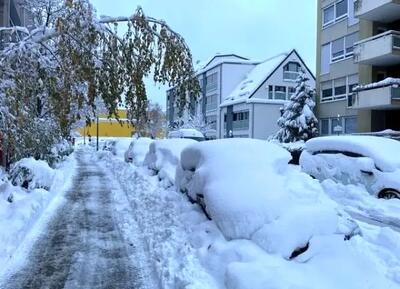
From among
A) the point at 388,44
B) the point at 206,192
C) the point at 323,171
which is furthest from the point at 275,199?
the point at 388,44

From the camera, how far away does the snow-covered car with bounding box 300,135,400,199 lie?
11438 millimetres

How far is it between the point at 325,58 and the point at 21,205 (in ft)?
90.8

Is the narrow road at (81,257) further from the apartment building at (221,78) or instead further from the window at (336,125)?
the apartment building at (221,78)

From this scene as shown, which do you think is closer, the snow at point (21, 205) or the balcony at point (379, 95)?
the snow at point (21, 205)

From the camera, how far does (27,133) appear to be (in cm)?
1021

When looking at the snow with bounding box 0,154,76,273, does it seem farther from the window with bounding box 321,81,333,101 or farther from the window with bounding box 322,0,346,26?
the window with bounding box 322,0,346,26

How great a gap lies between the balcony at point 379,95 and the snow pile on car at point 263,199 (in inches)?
769

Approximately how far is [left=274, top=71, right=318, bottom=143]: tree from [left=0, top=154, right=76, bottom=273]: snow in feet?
70.8

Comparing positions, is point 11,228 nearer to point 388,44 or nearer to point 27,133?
point 27,133

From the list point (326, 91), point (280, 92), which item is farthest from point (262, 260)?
point (280, 92)

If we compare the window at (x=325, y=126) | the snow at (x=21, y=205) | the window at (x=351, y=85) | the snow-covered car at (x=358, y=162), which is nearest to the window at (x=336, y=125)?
the window at (x=325, y=126)

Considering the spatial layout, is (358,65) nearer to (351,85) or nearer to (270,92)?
(351,85)

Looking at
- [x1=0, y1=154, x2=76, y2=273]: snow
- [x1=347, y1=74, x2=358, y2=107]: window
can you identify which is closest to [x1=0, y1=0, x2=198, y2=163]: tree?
[x1=0, y1=154, x2=76, y2=273]: snow

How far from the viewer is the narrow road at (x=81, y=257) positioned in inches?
248
